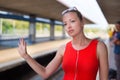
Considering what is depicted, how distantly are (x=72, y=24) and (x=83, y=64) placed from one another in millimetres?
290

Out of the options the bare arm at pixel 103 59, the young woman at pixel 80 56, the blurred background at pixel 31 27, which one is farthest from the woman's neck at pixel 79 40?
the blurred background at pixel 31 27

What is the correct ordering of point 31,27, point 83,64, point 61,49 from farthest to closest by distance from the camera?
point 31,27 → point 61,49 → point 83,64

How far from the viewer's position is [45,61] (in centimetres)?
1513

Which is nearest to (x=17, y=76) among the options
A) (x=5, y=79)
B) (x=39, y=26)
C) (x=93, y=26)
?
(x=5, y=79)

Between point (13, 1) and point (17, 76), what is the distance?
6.26 m

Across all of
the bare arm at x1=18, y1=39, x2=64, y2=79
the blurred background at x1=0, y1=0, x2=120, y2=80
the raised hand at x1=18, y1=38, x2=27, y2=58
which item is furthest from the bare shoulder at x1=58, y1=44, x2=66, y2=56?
the blurred background at x1=0, y1=0, x2=120, y2=80

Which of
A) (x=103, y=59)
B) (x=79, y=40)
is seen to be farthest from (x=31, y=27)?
(x=103, y=59)

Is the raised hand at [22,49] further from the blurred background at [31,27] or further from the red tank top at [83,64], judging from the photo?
the blurred background at [31,27]

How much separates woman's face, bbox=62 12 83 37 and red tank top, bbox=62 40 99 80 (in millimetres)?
137

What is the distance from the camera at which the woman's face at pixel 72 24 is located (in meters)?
1.81

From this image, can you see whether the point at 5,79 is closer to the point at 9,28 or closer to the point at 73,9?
the point at 73,9

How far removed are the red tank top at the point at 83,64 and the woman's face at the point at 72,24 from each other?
0.45ft

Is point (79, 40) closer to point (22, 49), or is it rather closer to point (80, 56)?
point (80, 56)

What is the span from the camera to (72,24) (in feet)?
5.94
